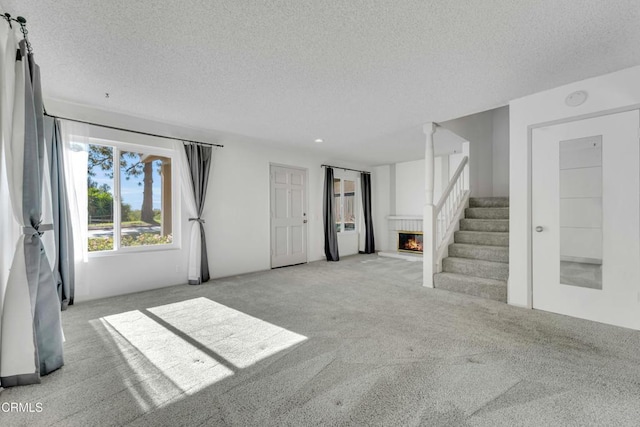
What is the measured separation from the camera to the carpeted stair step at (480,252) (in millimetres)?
3842

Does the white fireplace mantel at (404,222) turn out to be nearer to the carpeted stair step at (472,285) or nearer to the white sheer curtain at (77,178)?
the carpeted stair step at (472,285)

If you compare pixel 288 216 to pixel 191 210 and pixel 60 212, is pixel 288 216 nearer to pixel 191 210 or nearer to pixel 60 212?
pixel 191 210

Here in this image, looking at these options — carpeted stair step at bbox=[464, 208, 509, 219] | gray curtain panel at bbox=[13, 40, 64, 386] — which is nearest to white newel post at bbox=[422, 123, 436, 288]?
carpeted stair step at bbox=[464, 208, 509, 219]

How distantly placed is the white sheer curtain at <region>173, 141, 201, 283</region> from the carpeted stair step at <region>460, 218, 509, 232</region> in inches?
170

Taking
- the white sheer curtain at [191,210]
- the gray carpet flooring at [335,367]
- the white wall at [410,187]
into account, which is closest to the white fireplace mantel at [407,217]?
the white wall at [410,187]

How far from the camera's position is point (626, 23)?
193cm

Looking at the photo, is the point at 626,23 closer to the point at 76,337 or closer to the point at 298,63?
the point at 298,63

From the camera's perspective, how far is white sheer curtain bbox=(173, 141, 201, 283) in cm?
428

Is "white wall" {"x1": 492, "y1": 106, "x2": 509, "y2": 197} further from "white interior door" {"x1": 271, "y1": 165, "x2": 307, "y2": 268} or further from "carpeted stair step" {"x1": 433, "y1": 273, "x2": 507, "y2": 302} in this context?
"white interior door" {"x1": 271, "y1": 165, "x2": 307, "y2": 268}

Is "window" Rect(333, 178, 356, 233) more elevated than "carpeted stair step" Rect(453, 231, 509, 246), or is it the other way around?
"window" Rect(333, 178, 356, 233)

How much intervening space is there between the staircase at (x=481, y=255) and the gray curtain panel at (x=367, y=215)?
2865 mm

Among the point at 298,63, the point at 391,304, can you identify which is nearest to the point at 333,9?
the point at 298,63

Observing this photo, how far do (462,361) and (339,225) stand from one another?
17.1 feet

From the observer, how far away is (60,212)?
127 inches
